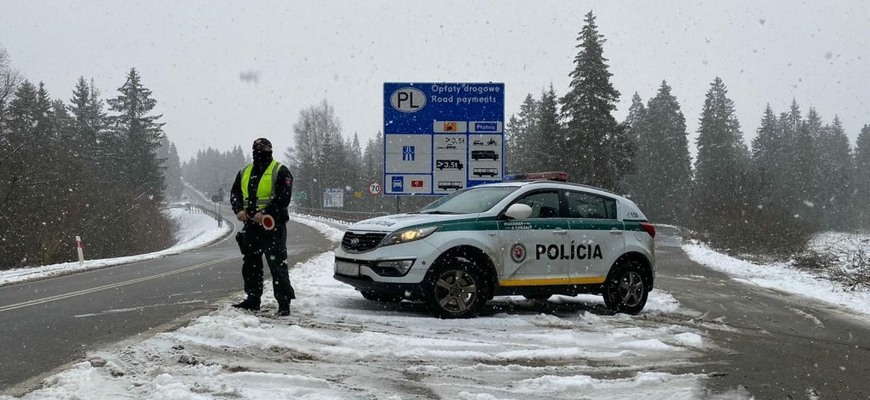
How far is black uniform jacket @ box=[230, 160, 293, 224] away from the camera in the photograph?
700 cm

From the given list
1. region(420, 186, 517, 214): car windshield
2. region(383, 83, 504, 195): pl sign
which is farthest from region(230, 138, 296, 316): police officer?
region(383, 83, 504, 195): pl sign

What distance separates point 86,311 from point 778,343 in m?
7.79

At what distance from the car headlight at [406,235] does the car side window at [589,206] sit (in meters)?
2.05

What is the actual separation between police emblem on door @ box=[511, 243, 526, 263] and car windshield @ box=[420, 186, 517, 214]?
560mm

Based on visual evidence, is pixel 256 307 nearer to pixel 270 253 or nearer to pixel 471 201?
pixel 270 253

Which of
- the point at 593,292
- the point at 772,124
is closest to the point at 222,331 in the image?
the point at 593,292

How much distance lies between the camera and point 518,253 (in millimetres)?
7707

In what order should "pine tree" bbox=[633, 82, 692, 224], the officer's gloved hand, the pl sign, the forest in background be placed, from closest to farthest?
the officer's gloved hand → the pl sign → the forest in background → "pine tree" bbox=[633, 82, 692, 224]

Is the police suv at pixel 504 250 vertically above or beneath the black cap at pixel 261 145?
beneath

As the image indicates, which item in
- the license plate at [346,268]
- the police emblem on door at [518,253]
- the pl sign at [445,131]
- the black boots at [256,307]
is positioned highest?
the pl sign at [445,131]

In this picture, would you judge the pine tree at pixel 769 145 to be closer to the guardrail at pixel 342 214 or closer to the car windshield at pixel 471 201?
the guardrail at pixel 342 214

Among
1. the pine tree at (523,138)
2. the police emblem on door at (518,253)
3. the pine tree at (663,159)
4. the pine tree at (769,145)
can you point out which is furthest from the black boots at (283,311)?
the pine tree at (769,145)

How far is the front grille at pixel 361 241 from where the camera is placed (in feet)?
24.2

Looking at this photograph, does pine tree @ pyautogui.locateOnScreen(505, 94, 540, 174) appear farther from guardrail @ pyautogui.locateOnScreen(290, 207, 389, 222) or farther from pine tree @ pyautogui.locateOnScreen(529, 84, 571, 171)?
guardrail @ pyautogui.locateOnScreen(290, 207, 389, 222)
